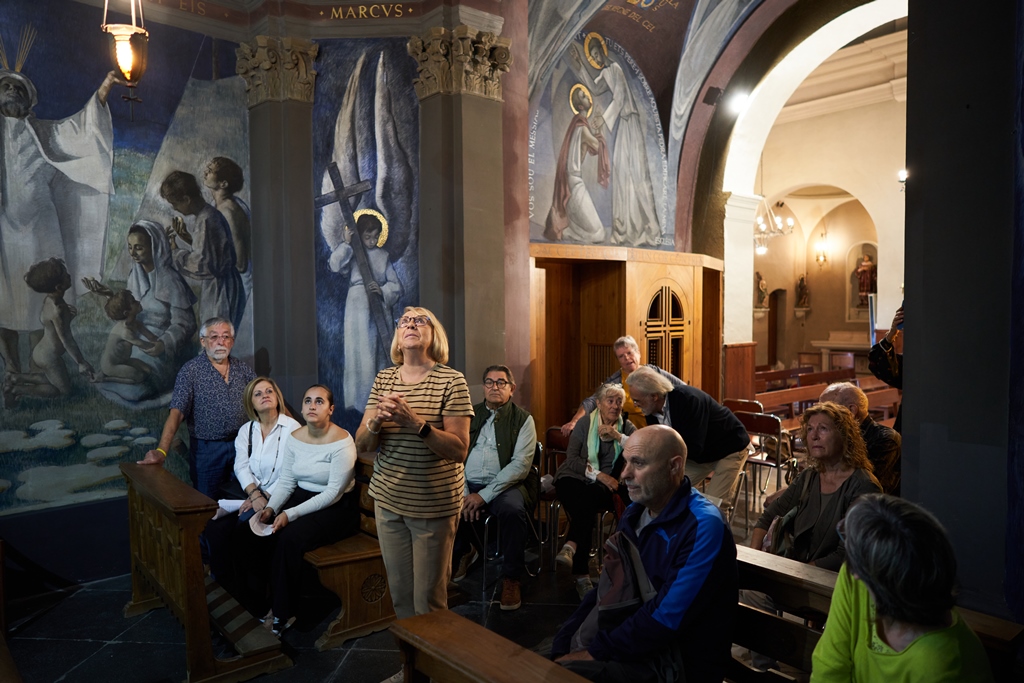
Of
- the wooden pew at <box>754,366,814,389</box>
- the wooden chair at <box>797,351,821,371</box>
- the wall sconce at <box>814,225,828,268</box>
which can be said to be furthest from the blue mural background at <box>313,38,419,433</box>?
the wall sconce at <box>814,225,828,268</box>

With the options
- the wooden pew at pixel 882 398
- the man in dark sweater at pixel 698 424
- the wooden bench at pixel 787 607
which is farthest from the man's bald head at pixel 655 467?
the wooden pew at pixel 882 398

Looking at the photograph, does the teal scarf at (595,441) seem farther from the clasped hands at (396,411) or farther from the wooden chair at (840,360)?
the wooden chair at (840,360)

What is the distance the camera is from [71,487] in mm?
5570

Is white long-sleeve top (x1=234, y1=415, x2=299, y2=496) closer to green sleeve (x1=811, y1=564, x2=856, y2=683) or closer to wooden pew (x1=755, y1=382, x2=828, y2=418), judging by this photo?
green sleeve (x1=811, y1=564, x2=856, y2=683)

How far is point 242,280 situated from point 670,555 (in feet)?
16.4

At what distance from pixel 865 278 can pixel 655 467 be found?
66.7 ft

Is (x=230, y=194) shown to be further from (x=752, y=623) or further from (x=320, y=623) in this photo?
(x=752, y=623)

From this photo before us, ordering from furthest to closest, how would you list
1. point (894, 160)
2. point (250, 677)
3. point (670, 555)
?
point (894, 160) → point (250, 677) → point (670, 555)

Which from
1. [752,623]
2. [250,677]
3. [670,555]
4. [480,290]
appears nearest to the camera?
[670,555]

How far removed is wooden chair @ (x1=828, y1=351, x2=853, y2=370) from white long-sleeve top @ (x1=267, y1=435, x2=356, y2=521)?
47.7 feet

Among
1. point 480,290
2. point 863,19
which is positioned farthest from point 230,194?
point 863,19

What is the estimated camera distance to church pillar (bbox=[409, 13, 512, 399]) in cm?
604

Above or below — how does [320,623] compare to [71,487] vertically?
below

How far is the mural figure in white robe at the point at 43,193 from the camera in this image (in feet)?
17.2
